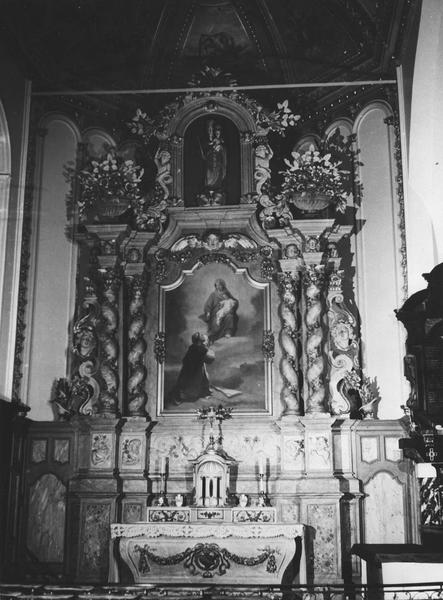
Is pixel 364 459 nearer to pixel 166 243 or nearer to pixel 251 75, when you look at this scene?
pixel 166 243

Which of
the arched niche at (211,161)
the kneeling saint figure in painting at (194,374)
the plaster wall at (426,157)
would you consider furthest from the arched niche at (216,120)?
the plaster wall at (426,157)

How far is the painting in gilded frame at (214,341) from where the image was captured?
10953mm

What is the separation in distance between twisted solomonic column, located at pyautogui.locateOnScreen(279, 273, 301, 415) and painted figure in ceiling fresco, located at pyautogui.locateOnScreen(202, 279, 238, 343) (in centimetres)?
69

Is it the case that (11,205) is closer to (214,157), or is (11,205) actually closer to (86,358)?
(86,358)

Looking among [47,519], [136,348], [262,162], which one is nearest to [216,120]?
[262,162]

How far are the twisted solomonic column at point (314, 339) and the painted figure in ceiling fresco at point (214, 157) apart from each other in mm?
1896

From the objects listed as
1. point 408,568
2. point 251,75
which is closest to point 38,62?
point 251,75

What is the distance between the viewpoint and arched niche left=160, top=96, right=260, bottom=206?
38.4 feet

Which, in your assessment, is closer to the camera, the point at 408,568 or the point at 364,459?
the point at 408,568

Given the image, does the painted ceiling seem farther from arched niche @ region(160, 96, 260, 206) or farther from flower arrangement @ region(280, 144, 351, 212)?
flower arrangement @ region(280, 144, 351, 212)

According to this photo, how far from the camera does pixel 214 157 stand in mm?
11820

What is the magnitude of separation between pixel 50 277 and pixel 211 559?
15.1ft

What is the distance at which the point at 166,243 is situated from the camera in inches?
452

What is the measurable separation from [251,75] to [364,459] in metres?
6.02
